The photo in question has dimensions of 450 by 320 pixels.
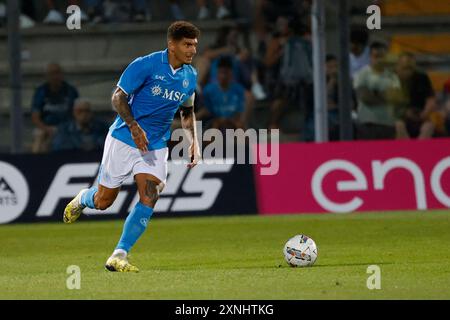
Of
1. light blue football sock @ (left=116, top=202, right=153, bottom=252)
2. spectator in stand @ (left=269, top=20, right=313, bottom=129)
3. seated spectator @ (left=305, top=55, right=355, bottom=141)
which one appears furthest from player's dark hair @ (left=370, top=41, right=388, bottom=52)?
light blue football sock @ (left=116, top=202, right=153, bottom=252)

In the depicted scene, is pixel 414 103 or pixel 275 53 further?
pixel 275 53

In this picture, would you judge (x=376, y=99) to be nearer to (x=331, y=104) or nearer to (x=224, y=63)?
(x=331, y=104)

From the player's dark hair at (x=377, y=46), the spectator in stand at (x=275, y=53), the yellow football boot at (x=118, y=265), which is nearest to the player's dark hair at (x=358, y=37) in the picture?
the player's dark hair at (x=377, y=46)

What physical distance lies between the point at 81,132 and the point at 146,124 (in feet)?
25.4

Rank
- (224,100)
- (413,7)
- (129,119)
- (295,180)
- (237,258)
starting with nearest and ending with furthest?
(129,119) < (237,258) < (295,180) < (224,100) < (413,7)

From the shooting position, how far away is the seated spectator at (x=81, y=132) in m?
19.1

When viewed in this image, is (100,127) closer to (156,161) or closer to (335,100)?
(335,100)

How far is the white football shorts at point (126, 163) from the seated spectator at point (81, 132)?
7306 mm

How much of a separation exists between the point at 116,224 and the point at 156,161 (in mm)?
6243

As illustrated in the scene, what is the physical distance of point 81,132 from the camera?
62.8 ft

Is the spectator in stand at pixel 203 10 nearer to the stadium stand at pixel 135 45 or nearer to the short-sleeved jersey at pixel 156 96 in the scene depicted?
the stadium stand at pixel 135 45

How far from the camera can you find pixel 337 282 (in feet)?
32.7

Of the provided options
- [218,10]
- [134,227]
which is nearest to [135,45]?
[218,10]

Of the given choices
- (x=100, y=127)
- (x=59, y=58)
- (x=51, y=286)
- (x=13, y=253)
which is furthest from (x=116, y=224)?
(x=51, y=286)
